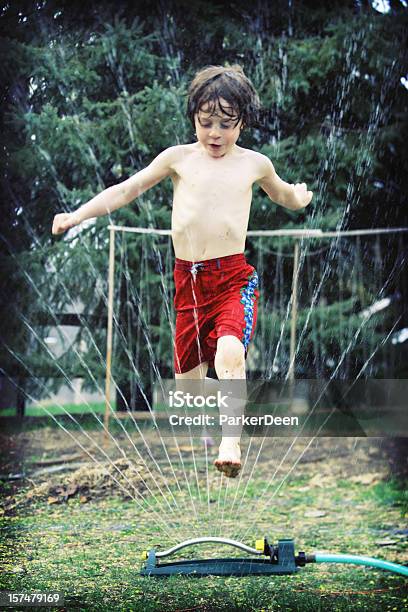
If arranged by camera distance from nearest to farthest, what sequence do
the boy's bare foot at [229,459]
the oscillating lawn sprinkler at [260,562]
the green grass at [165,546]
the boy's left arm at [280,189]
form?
the boy's bare foot at [229,459], the boy's left arm at [280,189], the oscillating lawn sprinkler at [260,562], the green grass at [165,546]

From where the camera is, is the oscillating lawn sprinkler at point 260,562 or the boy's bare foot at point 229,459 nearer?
the boy's bare foot at point 229,459

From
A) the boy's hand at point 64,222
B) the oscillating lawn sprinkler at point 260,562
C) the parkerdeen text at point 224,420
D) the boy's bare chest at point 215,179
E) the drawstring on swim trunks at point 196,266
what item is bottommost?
the oscillating lawn sprinkler at point 260,562

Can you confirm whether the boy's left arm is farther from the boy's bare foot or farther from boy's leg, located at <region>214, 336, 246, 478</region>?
the boy's bare foot

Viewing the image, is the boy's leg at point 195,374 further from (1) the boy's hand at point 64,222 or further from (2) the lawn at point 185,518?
(2) the lawn at point 185,518

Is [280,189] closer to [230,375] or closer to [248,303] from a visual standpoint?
[248,303]

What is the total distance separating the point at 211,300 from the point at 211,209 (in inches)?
8.1

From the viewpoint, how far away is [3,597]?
7.13ft

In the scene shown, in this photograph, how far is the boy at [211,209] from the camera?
5.49 feet

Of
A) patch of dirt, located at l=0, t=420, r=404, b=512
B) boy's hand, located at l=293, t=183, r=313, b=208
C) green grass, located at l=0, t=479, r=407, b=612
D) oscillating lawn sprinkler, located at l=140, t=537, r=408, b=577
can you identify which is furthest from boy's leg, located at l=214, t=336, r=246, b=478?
patch of dirt, located at l=0, t=420, r=404, b=512

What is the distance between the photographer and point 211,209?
1.72 m

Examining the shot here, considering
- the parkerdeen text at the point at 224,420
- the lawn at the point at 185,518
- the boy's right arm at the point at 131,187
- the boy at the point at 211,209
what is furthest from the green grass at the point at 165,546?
the boy's right arm at the point at 131,187

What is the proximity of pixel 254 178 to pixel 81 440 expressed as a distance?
3300 millimetres

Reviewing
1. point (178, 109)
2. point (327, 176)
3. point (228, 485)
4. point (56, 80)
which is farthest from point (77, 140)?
point (228, 485)

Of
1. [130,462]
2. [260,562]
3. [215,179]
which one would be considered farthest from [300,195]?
[130,462]
